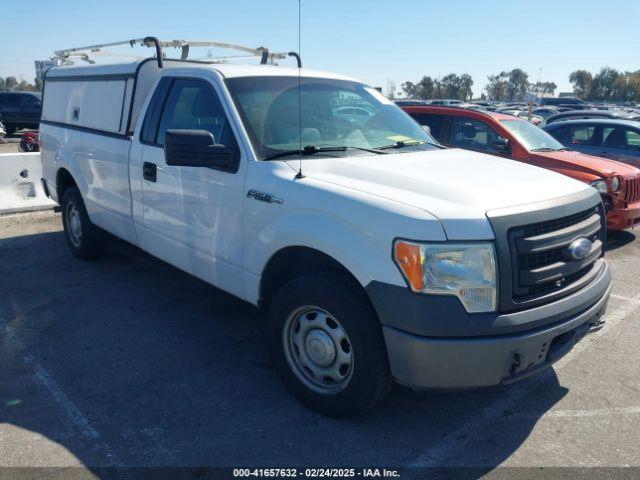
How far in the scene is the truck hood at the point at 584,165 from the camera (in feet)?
25.2

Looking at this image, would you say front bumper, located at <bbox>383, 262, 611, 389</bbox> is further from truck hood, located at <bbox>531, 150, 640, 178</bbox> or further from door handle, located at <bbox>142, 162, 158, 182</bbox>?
truck hood, located at <bbox>531, 150, 640, 178</bbox>

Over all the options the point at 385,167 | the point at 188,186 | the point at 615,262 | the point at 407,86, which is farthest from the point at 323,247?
the point at 407,86

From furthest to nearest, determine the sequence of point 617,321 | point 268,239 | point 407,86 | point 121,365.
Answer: point 407,86, point 617,321, point 121,365, point 268,239

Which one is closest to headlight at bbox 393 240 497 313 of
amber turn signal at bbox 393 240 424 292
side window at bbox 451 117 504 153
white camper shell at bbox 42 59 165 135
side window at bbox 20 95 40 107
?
amber turn signal at bbox 393 240 424 292

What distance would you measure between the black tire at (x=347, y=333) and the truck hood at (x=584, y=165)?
19.1 ft

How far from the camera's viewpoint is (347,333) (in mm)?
3062

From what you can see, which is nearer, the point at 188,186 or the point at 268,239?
the point at 268,239

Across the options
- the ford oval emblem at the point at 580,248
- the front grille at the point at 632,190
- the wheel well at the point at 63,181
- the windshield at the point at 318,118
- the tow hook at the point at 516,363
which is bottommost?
the tow hook at the point at 516,363

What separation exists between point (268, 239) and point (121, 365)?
151cm

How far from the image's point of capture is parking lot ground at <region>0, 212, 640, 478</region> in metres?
3.02

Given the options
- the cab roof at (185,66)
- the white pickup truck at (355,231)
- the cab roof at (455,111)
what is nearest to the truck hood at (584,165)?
the cab roof at (455,111)

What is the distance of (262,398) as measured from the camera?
3607 mm

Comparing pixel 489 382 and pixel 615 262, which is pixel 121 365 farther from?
pixel 615 262

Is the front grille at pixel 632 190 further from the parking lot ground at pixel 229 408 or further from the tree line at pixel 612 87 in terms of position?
the tree line at pixel 612 87
